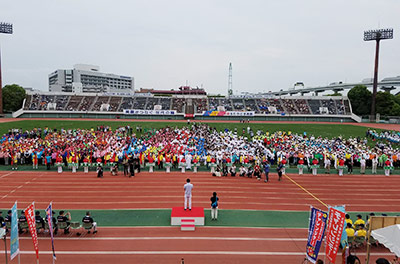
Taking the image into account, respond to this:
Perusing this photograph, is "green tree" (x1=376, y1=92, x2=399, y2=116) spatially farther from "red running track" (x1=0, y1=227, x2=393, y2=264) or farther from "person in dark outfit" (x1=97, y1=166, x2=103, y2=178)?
"person in dark outfit" (x1=97, y1=166, x2=103, y2=178)

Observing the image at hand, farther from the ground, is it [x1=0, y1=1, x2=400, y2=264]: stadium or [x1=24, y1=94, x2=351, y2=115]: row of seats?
[x1=24, y1=94, x2=351, y2=115]: row of seats

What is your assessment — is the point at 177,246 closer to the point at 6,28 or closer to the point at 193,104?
the point at 193,104

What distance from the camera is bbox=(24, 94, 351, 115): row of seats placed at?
5966 centimetres

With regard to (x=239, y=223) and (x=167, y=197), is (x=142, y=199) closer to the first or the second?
(x=167, y=197)

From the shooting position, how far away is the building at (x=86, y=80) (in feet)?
431

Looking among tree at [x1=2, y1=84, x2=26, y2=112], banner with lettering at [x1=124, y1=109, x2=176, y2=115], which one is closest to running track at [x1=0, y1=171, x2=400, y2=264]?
banner with lettering at [x1=124, y1=109, x2=176, y2=115]

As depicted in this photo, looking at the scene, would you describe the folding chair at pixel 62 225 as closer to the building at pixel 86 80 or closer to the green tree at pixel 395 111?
the green tree at pixel 395 111

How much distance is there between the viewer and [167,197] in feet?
45.3

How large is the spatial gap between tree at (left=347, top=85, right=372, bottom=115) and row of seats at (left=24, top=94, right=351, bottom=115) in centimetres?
190

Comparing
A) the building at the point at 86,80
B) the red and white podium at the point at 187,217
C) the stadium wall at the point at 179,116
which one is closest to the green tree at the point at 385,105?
the stadium wall at the point at 179,116

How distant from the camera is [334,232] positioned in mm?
6895

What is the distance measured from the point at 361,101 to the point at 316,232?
6432 cm

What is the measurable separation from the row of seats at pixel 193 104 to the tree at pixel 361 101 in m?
1.90

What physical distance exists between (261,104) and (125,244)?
57320mm
